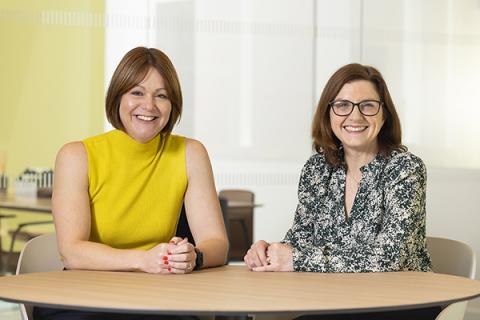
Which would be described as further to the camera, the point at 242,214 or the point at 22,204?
the point at 242,214

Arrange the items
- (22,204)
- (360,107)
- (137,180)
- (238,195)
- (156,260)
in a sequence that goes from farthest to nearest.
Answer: (238,195)
(22,204)
(360,107)
(137,180)
(156,260)

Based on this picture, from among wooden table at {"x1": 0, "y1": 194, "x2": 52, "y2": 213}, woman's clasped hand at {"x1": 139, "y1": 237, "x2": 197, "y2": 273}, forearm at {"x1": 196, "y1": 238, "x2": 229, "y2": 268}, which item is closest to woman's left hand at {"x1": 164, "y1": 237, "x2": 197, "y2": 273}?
woman's clasped hand at {"x1": 139, "y1": 237, "x2": 197, "y2": 273}

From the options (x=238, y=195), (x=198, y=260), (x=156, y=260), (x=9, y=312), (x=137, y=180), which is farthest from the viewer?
(x=238, y=195)

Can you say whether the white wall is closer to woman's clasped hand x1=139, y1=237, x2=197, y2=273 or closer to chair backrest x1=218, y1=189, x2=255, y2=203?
chair backrest x1=218, y1=189, x2=255, y2=203

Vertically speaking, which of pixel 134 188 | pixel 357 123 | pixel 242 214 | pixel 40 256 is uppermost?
pixel 357 123

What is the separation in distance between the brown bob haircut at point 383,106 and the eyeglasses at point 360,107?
0.10 feet

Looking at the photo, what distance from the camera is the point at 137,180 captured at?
311cm

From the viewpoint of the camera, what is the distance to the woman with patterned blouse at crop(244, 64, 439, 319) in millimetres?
2906

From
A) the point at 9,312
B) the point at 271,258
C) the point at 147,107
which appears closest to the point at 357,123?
the point at 271,258

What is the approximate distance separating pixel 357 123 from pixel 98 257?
0.98 meters

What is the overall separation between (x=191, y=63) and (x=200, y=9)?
12.8 inches

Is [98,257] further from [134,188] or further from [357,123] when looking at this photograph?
[357,123]

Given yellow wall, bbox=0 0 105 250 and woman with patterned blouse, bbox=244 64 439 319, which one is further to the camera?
yellow wall, bbox=0 0 105 250

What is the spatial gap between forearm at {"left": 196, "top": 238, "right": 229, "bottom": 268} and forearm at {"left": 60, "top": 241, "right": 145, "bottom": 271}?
254 mm
